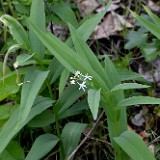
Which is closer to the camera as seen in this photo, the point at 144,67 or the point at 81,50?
the point at 81,50

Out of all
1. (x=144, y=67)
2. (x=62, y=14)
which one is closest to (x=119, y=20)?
(x=144, y=67)

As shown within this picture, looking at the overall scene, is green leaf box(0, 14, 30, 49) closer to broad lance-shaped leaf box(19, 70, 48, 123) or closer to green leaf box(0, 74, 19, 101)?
broad lance-shaped leaf box(19, 70, 48, 123)

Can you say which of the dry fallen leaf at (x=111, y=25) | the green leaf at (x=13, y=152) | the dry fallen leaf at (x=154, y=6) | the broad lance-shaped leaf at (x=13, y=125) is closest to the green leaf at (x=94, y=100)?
the broad lance-shaped leaf at (x=13, y=125)

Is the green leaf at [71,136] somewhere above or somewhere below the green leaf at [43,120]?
below

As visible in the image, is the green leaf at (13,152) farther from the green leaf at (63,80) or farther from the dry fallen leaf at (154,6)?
the dry fallen leaf at (154,6)

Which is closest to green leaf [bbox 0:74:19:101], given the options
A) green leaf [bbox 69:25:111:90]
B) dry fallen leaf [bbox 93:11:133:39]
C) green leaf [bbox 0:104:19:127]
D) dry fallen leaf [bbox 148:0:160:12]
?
green leaf [bbox 0:104:19:127]

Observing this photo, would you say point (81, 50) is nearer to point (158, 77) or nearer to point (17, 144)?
point (17, 144)
